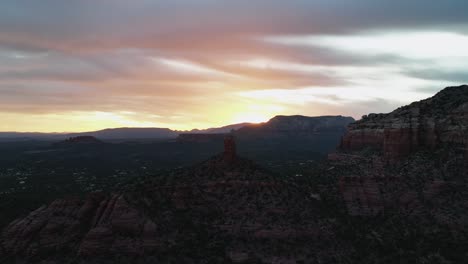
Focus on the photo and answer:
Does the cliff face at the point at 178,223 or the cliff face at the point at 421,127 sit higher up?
the cliff face at the point at 421,127

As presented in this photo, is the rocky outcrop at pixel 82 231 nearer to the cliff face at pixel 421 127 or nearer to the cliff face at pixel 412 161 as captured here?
the cliff face at pixel 412 161

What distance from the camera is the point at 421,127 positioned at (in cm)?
7588

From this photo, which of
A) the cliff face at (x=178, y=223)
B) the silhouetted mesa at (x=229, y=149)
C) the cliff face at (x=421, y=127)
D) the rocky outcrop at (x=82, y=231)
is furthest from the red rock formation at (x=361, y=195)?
the rocky outcrop at (x=82, y=231)

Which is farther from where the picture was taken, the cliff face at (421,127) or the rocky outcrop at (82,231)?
the cliff face at (421,127)

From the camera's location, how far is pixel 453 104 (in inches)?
3046

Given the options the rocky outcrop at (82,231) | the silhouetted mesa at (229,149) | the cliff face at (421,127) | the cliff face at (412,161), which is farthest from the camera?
the cliff face at (421,127)

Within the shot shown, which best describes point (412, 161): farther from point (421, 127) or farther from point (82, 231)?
point (82, 231)

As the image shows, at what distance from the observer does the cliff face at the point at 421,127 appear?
7219cm

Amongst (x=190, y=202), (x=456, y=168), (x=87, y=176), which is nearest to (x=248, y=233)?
(x=190, y=202)

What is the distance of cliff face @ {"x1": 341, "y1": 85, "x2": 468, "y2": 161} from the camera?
2842 inches

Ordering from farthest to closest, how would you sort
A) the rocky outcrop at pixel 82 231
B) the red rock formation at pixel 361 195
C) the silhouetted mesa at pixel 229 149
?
the silhouetted mesa at pixel 229 149
the red rock formation at pixel 361 195
the rocky outcrop at pixel 82 231

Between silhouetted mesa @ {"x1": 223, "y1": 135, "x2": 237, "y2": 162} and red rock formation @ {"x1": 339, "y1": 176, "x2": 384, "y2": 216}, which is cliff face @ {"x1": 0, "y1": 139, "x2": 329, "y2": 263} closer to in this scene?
silhouetted mesa @ {"x1": 223, "y1": 135, "x2": 237, "y2": 162}

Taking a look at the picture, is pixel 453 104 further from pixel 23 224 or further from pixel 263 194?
pixel 23 224

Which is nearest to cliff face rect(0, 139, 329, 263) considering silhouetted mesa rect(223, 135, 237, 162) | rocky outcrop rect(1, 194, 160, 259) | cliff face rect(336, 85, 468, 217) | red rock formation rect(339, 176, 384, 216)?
rocky outcrop rect(1, 194, 160, 259)
